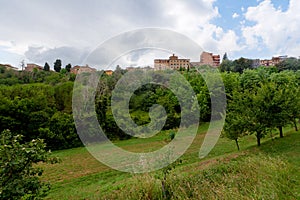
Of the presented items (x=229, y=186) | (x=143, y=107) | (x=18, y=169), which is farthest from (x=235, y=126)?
(x=143, y=107)

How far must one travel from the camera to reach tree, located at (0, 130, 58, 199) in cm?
449

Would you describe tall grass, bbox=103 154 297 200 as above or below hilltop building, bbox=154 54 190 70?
below

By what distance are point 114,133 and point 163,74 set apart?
31.4 feet

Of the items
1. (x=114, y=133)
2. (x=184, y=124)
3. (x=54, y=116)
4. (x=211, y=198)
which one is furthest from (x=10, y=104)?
(x=211, y=198)

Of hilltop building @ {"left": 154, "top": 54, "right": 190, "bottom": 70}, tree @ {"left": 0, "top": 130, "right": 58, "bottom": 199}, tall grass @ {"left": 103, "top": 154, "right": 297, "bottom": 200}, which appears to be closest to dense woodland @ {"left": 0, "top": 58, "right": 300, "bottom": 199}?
tree @ {"left": 0, "top": 130, "right": 58, "bottom": 199}

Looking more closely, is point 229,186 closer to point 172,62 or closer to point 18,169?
point 18,169

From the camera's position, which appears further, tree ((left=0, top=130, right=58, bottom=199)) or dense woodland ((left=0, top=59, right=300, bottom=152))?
dense woodland ((left=0, top=59, right=300, bottom=152))

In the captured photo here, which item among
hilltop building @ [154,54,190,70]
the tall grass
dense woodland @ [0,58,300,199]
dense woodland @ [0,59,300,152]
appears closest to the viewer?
dense woodland @ [0,58,300,199]

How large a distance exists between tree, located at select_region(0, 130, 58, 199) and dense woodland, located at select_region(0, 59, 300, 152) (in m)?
10.8

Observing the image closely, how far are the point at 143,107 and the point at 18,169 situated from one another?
23929mm

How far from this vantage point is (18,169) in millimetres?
4738

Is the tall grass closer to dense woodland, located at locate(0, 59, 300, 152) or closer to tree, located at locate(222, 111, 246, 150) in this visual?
tree, located at locate(222, 111, 246, 150)

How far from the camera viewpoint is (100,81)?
2528cm

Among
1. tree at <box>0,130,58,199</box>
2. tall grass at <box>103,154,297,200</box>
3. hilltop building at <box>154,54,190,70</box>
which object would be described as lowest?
tall grass at <box>103,154,297,200</box>
